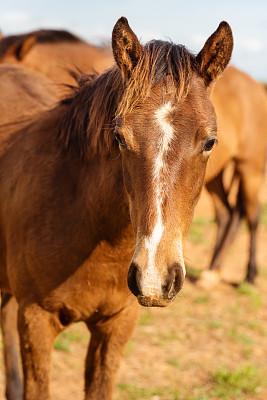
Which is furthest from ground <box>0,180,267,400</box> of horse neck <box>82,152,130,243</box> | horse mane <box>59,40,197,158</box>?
horse mane <box>59,40,197,158</box>

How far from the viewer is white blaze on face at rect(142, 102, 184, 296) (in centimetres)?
176

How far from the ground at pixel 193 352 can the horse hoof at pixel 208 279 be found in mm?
62

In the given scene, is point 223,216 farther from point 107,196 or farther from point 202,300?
point 107,196

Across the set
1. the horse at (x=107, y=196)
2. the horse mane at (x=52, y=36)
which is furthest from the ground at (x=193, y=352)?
the horse mane at (x=52, y=36)

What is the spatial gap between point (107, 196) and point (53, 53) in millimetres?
3687

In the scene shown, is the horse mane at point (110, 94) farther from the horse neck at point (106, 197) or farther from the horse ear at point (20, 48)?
the horse ear at point (20, 48)

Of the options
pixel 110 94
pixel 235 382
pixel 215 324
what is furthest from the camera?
pixel 215 324

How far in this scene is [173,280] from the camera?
1778 millimetres

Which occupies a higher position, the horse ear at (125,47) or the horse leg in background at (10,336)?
the horse ear at (125,47)

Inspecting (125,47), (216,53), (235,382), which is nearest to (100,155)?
(125,47)

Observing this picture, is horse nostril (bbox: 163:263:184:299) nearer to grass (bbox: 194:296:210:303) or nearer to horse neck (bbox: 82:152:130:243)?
horse neck (bbox: 82:152:130:243)

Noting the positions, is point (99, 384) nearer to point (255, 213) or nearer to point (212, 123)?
point (212, 123)

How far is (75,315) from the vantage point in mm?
2514

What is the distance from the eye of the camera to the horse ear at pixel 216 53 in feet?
A: 6.91
